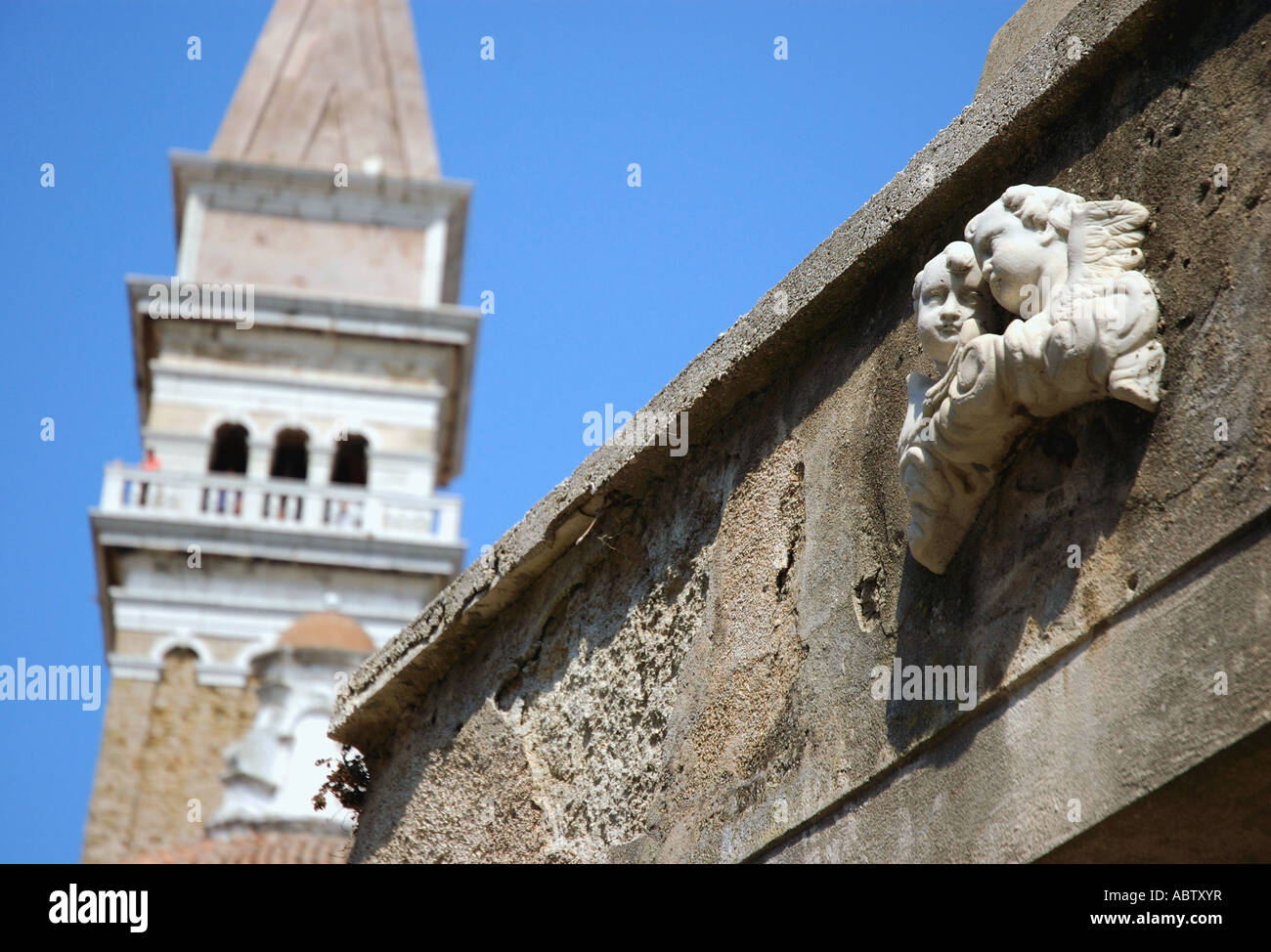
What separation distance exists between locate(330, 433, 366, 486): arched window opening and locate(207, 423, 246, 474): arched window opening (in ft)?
5.10

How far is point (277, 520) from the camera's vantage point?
103ft

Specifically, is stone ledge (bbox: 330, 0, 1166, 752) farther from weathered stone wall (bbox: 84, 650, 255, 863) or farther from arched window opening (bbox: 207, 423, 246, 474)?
arched window opening (bbox: 207, 423, 246, 474)

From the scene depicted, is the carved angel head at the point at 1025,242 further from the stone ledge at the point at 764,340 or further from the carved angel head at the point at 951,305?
Result: the stone ledge at the point at 764,340

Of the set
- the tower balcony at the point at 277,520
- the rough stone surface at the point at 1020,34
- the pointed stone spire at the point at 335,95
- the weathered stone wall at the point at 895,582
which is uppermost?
the pointed stone spire at the point at 335,95

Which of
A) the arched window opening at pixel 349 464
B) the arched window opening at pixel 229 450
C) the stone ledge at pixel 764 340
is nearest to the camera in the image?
the stone ledge at pixel 764 340

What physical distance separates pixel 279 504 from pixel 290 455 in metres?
2.85

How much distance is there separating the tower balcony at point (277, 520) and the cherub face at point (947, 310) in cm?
2815

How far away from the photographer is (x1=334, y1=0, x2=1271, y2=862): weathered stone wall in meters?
2.60

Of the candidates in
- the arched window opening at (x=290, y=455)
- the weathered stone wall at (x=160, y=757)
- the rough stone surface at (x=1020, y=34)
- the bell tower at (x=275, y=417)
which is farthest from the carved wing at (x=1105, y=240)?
the arched window opening at (x=290, y=455)

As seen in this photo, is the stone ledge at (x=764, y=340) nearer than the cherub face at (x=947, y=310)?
No

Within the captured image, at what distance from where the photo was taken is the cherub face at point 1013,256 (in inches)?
112
